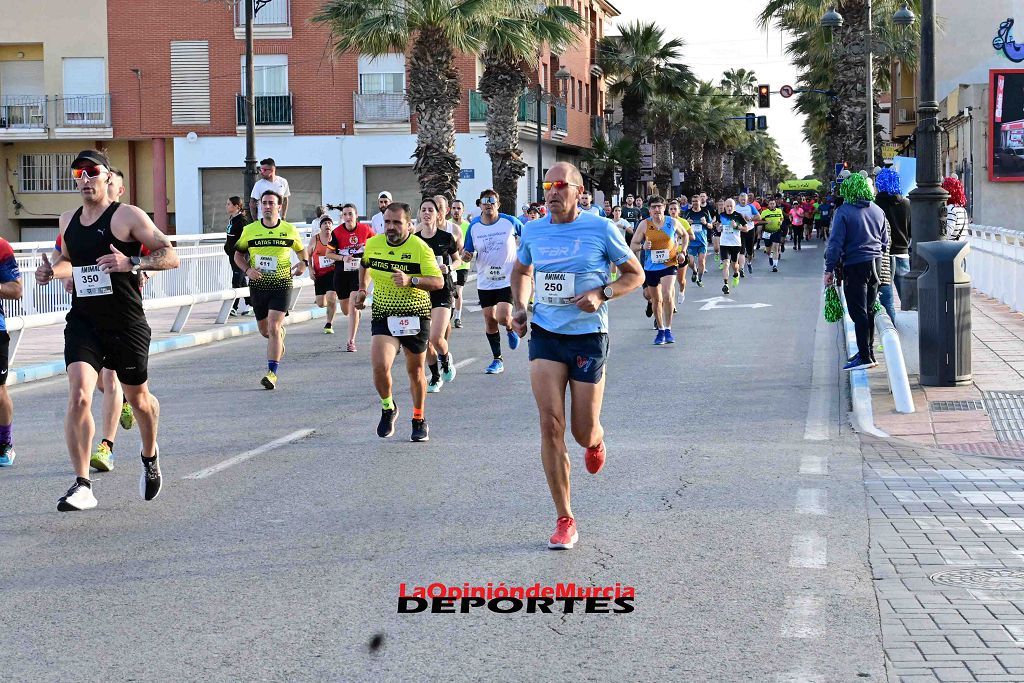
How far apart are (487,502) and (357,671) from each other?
3.16 m

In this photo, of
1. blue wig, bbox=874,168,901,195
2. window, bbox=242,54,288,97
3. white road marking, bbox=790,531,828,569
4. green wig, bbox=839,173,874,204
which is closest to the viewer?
white road marking, bbox=790,531,828,569

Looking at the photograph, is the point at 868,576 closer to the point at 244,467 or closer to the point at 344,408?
the point at 244,467

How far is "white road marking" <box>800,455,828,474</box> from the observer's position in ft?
29.6

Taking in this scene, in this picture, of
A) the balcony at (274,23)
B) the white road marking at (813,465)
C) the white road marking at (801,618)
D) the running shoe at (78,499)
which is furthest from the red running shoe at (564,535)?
the balcony at (274,23)

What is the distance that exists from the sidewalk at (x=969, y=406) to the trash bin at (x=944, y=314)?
0.16m

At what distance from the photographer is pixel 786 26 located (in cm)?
5259

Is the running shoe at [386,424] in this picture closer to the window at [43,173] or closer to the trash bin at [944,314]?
the trash bin at [944,314]

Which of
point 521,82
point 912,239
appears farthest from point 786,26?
point 912,239

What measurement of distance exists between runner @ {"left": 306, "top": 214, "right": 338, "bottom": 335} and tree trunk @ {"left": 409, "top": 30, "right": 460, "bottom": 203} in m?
16.0

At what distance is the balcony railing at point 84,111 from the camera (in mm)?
48875

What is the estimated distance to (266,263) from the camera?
14.2 meters

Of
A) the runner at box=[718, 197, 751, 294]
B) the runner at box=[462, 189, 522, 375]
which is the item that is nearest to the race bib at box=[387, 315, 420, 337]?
the runner at box=[462, 189, 522, 375]

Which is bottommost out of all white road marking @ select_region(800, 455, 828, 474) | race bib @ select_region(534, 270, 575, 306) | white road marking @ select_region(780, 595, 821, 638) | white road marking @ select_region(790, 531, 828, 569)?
white road marking @ select_region(780, 595, 821, 638)

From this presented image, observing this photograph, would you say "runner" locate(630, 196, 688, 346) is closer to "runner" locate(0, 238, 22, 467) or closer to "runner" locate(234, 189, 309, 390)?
Answer: "runner" locate(234, 189, 309, 390)
